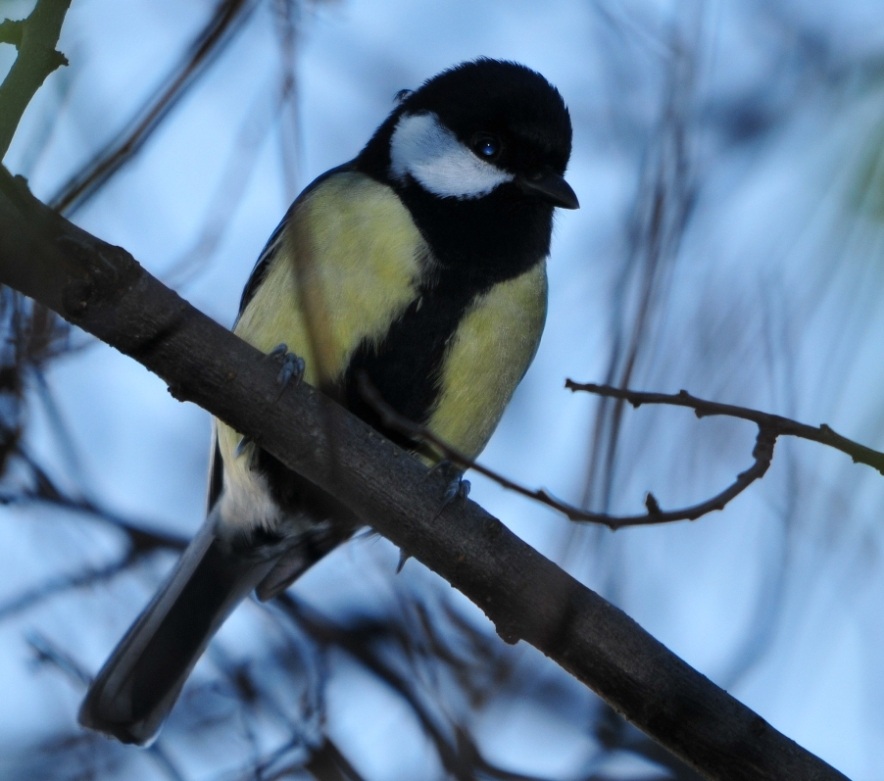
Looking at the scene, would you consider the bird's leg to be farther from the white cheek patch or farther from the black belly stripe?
the white cheek patch

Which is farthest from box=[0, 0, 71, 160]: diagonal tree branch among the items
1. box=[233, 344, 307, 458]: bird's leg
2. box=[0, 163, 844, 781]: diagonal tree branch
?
box=[233, 344, 307, 458]: bird's leg

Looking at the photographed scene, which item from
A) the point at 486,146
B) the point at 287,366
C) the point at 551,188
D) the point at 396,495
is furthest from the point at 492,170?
the point at 396,495

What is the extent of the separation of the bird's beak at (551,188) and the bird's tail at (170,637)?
4.31ft

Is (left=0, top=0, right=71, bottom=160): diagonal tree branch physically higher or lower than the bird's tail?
higher

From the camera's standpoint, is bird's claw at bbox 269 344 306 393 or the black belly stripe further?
the black belly stripe

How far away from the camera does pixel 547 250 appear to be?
3154mm

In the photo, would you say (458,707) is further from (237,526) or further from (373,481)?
(237,526)

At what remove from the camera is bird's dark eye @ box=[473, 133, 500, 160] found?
10.2 feet

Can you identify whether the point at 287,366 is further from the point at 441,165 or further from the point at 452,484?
the point at 441,165

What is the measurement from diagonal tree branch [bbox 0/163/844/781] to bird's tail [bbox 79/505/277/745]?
982 mm

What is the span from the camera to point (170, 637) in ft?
9.96

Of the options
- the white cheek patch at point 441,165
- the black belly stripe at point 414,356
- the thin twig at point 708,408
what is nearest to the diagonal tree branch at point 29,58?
the thin twig at point 708,408

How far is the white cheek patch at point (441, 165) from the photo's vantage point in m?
3.07

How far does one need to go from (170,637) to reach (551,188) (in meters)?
1.66
